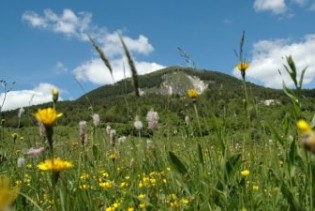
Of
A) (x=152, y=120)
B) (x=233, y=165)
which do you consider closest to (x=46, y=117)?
(x=233, y=165)

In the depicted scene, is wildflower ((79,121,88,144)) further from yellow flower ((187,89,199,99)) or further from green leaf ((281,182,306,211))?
green leaf ((281,182,306,211))

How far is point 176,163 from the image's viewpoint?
2.68 m

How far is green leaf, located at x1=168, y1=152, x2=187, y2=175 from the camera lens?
2664 mm

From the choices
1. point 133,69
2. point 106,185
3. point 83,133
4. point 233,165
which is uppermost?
point 133,69

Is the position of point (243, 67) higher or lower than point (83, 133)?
higher

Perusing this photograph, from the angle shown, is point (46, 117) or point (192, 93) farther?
point (192, 93)

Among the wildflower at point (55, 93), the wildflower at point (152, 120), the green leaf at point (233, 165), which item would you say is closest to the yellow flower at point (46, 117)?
the wildflower at point (55, 93)

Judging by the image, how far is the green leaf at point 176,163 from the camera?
2664 millimetres

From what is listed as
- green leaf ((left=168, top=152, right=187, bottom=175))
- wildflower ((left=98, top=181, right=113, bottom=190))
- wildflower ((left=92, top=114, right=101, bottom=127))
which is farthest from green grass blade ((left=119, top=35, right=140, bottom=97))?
wildflower ((left=92, top=114, right=101, bottom=127))

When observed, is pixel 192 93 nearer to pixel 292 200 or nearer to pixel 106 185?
pixel 106 185

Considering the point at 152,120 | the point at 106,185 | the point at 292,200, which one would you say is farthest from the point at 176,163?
the point at 106,185

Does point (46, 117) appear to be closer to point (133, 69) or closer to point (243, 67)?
point (133, 69)

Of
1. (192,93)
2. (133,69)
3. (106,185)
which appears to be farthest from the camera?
(106,185)

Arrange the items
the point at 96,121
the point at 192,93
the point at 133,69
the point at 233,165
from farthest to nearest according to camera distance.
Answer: the point at 96,121 < the point at 192,93 < the point at 233,165 < the point at 133,69
